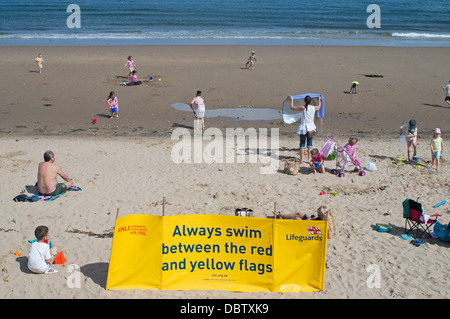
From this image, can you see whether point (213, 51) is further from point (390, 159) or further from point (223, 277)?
point (223, 277)

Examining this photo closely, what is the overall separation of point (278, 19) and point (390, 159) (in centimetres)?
4611

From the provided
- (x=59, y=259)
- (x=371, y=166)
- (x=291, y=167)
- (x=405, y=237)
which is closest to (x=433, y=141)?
(x=371, y=166)

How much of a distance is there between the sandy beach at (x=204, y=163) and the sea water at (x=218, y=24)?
11.4m

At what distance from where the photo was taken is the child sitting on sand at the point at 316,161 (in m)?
12.0

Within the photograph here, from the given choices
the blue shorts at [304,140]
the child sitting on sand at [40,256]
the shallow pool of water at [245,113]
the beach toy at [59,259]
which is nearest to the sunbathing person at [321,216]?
the blue shorts at [304,140]

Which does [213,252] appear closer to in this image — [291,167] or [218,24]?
[291,167]

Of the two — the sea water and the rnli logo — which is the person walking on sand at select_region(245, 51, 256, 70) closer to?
the sea water

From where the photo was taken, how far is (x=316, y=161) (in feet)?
39.7

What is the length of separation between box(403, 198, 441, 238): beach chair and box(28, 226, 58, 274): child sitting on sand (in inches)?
254

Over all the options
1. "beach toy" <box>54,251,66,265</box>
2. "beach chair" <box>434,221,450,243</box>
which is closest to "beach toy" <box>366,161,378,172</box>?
"beach chair" <box>434,221,450,243</box>

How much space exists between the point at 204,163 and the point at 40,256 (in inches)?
240

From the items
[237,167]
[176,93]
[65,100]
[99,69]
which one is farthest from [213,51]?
[237,167]

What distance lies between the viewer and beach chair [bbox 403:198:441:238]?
869cm

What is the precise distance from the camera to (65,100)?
2002cm
